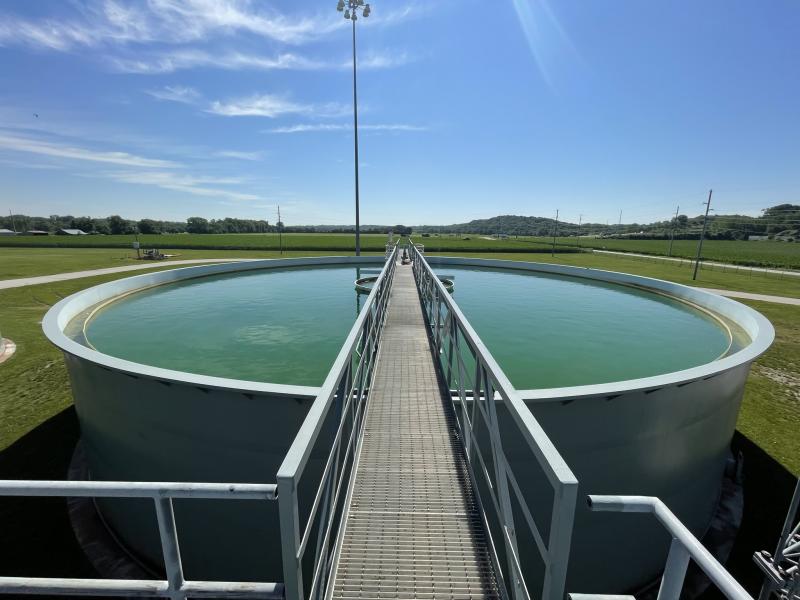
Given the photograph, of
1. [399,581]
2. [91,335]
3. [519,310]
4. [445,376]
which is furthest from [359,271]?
[399,581]

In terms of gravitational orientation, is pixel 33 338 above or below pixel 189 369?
below

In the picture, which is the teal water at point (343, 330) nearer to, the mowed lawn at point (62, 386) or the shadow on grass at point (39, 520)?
the mowed lawn at point (62, 386)

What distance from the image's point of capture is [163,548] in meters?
1.54

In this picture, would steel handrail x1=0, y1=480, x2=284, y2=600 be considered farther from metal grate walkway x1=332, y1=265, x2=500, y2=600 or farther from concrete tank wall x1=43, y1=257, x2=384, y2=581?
concrete tank wall x1=43, y1=257, x2=384, y2=581

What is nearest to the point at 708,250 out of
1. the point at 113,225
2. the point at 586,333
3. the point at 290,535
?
the point at 586,333

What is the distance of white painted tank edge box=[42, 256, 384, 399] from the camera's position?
4262mm

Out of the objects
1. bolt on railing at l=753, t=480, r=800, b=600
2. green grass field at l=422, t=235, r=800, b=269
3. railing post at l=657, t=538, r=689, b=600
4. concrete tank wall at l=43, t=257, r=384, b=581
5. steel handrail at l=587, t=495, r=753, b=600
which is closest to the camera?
steel handrail at l=587, t=495, r=753, b=600

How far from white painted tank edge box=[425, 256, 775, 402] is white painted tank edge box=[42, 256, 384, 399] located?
113 inches

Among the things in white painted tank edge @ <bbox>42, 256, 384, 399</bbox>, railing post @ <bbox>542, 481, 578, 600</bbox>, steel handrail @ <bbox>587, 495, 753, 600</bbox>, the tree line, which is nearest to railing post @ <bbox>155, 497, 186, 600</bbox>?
railing post @ <bbox>542, 481, 578, 600</bbox>

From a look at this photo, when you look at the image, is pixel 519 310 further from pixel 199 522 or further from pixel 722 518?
pixel 199 522

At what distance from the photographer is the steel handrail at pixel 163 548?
5.05ft

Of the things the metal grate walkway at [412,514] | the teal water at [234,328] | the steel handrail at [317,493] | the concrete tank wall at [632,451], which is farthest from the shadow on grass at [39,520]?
the concrete tank wall at [632,451]

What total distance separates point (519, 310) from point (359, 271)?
10.00 meters

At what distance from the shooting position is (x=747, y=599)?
3.47ft
